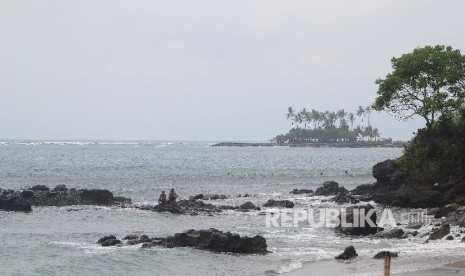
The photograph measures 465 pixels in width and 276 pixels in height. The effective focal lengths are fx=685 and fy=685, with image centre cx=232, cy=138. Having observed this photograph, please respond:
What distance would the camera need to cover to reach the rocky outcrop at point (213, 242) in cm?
3006

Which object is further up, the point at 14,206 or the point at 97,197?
the point at 97,197

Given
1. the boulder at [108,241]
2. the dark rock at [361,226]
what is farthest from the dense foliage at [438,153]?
the boulder at [108,241]

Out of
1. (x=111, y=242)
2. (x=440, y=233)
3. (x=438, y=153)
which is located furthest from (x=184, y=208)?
(x=440, y=233)

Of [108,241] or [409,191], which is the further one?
[409,191]

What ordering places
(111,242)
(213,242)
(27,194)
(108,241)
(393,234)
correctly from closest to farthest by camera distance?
(213,242) < (111,242) < (108,241) < (393,234) < (27,194)

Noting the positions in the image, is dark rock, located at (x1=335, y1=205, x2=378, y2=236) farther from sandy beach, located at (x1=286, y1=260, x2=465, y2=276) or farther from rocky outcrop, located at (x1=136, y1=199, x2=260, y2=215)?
rocky outcrop, located at (x1=136, y1=199, x2=260, y2=215)

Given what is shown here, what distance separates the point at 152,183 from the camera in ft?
265

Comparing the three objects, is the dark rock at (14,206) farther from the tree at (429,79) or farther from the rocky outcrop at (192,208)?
the tree at (429,79)

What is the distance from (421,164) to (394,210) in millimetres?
6683

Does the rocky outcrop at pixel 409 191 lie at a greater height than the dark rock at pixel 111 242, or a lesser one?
greater

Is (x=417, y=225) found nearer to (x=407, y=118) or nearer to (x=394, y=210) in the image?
(x=394, y=210)

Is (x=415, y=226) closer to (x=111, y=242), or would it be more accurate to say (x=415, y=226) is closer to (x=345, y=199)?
(x=111, y=242)

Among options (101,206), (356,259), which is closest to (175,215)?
(101,206)

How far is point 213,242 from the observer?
30.5m
